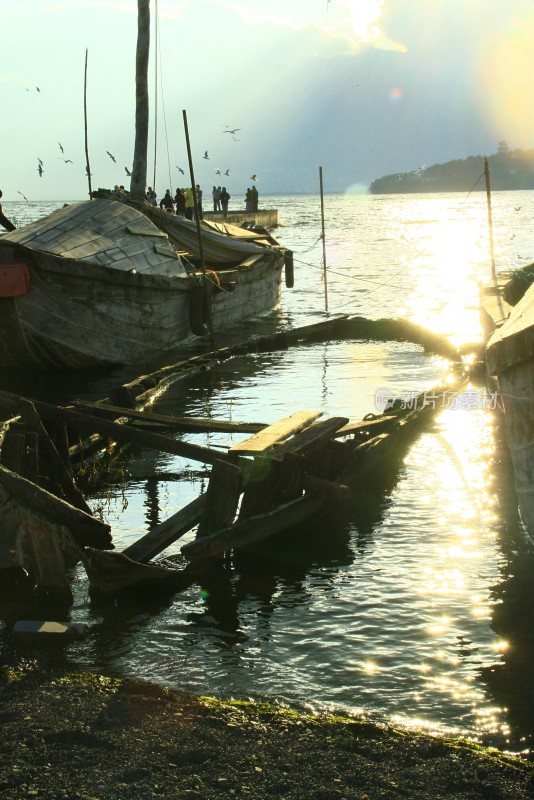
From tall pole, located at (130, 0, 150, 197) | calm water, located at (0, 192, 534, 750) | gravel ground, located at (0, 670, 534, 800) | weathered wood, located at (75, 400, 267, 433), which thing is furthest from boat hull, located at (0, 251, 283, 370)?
gravel ground, located at (0, 670, 534, 800)

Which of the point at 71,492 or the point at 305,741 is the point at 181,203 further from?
the point at 305,741

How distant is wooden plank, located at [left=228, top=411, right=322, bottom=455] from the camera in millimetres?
8438

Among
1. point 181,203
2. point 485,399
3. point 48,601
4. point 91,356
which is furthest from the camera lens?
point 181,203

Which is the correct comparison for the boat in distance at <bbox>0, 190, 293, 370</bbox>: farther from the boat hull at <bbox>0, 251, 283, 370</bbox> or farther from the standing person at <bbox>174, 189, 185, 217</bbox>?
the standing person at <bbox>174, 189, 185, 217</bbox>

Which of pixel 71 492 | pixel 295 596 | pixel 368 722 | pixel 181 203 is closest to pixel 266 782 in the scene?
pixel 368 722

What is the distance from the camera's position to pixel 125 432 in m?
9.39

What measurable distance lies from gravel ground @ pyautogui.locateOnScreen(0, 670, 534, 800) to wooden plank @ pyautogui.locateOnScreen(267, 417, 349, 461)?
10.1 ft

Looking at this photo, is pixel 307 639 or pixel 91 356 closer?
pixel 307 639

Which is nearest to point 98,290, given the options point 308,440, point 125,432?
point 125,432

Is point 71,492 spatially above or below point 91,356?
below

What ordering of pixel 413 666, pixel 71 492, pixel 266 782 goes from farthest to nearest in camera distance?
pixel 71 492, pixel 413 666, pixel 266 782

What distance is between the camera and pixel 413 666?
20.3 ft

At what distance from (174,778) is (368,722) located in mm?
1150

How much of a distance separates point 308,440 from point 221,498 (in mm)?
1487
